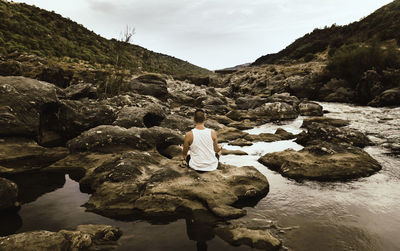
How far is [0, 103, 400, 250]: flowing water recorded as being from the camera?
13.2ft

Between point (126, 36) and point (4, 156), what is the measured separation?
11.5 metres

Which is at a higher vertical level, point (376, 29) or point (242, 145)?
point (376, 29)

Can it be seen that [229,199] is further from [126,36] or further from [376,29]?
[376,29]

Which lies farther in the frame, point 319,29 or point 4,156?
point 319,29

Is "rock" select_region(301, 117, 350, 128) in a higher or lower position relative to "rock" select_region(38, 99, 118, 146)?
lower

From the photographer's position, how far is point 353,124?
1448 cm

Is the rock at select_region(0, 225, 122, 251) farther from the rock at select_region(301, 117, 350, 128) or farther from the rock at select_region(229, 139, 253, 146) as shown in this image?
the rock at select_region(301, 117, 350, 128)

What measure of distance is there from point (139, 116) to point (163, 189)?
5.85 meters

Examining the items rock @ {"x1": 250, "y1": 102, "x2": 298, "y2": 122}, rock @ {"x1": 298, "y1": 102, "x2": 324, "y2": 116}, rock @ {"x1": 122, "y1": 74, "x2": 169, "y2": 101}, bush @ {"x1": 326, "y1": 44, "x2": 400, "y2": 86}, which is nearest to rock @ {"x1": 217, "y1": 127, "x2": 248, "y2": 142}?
rock @ {"x1": 250, "y1": 102, "x2": 298, "y2": 122}

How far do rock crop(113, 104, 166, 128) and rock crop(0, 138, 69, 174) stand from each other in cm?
255

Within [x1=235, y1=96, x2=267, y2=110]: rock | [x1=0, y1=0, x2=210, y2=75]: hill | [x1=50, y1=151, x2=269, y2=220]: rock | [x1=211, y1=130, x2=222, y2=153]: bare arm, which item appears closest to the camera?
[x1=50, y1=151, x2=269, y2=220]: rock

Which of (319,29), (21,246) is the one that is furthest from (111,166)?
(319,29)

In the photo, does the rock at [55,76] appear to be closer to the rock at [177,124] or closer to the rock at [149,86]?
the rock at [149,86]

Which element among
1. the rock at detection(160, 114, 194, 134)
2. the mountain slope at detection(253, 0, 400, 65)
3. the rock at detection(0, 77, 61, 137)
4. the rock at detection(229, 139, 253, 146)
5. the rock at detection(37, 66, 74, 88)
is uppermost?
the mountain slope at detection(253, 0, 400, 65)
